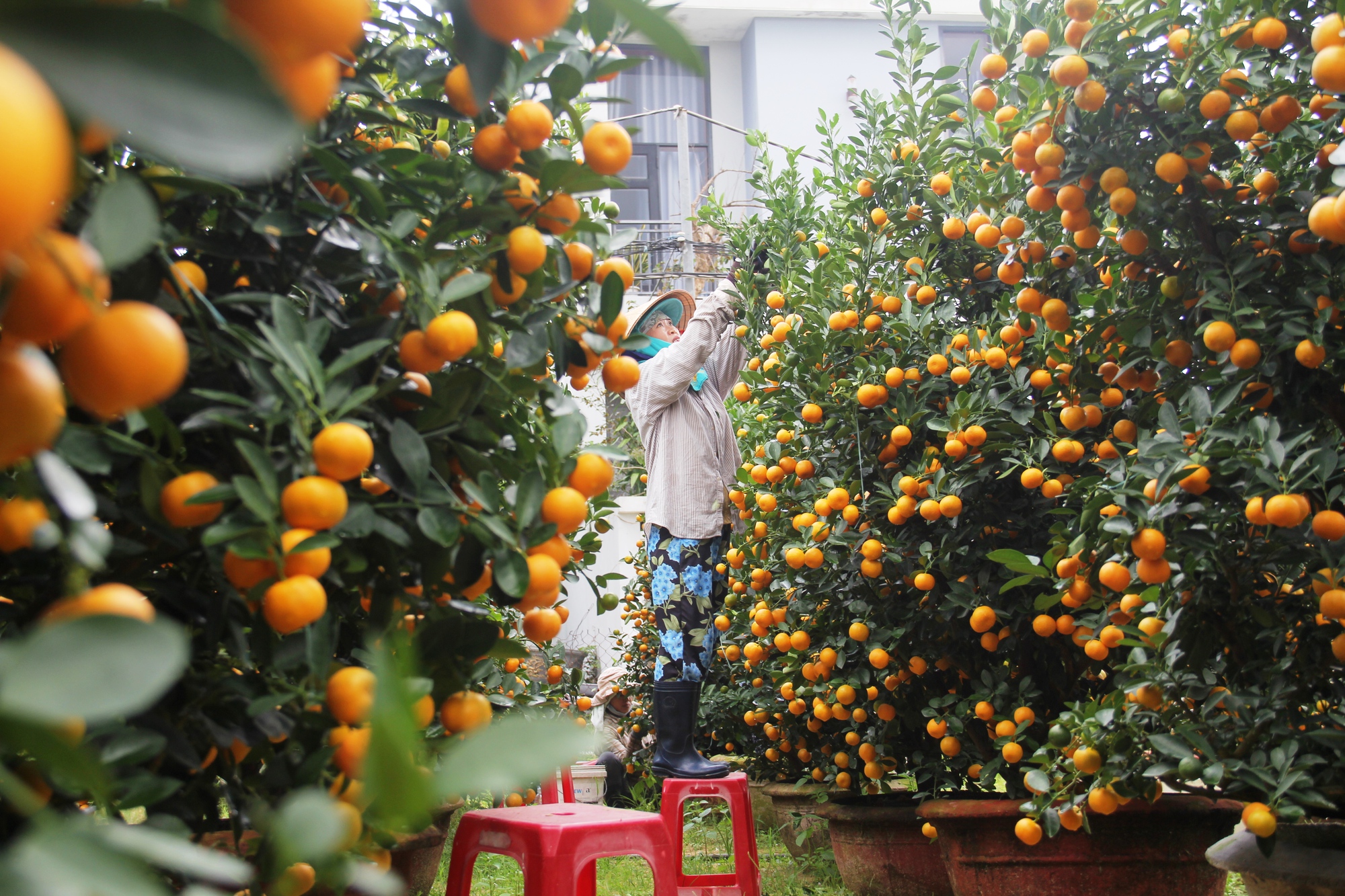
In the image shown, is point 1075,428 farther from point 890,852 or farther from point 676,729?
Result: point 676,729

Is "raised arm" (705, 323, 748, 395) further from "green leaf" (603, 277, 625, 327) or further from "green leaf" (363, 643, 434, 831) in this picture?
"green leaf" (363, 643, 434, 831)

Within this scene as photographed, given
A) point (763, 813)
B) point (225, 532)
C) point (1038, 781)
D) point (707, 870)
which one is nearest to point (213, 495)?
point (225, 532)

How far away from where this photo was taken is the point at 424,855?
2.69 m

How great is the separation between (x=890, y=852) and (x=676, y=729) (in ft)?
2.31

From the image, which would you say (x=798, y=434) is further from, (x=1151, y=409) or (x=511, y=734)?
(x=511, y=734)

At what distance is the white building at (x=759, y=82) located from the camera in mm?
10008

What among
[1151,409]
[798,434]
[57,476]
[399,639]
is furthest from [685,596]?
[57,476]

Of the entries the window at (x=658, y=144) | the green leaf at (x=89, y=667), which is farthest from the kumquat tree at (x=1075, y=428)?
the window at (x=658, y=144)

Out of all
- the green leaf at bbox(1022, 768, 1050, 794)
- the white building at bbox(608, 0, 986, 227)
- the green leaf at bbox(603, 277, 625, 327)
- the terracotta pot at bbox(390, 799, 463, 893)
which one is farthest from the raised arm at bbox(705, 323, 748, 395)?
the white building at bbox(608, 0, 986, 227)

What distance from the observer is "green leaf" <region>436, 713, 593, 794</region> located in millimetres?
218

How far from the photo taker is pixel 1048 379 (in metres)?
2.13

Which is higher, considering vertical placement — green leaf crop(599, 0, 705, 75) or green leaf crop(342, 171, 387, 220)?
green leaf crop(342, 171, 387, 220)

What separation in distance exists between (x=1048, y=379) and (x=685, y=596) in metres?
1.34

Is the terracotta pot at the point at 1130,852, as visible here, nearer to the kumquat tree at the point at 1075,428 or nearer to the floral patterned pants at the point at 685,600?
the kumquat tree at the point at 1075,428
